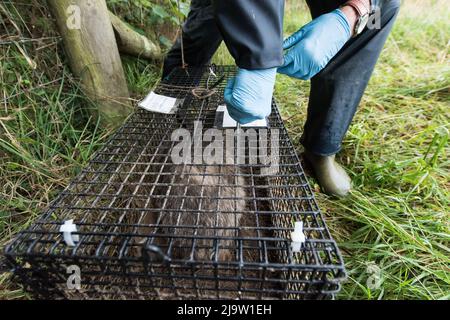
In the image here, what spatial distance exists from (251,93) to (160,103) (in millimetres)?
543

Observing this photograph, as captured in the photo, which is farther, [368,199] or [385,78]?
[385,78]

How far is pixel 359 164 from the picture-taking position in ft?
5.78

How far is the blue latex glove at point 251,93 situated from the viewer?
1107 mm

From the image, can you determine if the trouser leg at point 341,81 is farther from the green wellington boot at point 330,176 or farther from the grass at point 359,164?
the grass at point 359,164

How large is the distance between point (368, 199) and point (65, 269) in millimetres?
1399

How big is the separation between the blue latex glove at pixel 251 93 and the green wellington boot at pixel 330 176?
64cm

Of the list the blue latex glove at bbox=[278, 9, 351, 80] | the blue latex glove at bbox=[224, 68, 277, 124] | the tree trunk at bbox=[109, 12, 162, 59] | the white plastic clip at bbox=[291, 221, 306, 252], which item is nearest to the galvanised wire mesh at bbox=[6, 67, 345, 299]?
the white plastic clip at bbox=[291, 221, 306, 252]

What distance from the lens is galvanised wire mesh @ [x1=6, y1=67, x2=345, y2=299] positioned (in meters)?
0.69

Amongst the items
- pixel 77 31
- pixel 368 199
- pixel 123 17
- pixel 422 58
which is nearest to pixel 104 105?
pixel 77 31

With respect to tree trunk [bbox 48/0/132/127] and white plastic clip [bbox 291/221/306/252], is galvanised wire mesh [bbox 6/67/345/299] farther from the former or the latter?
tree trunk [bbox 48/0/132/127]

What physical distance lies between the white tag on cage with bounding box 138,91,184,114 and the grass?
0.50 meters

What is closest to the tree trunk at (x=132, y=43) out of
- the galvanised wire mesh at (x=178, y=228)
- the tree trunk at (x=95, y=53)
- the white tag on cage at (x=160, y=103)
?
the tree trunk at (x=95, y=53)

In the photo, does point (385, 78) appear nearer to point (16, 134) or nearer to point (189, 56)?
point (189, 56)

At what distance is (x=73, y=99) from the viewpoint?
5.84 ft
